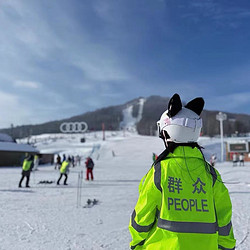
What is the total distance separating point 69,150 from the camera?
65.5m

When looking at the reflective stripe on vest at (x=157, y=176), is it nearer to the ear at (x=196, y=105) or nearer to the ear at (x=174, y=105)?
the ear at (x=174, y=105)

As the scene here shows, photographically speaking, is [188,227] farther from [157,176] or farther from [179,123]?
[179,123]

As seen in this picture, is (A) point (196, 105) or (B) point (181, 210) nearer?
(B) point (181, 210)

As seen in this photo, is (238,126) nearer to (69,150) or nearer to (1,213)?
(69,150)

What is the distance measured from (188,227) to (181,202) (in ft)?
0.56

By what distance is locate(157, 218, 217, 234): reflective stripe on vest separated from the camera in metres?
1.73

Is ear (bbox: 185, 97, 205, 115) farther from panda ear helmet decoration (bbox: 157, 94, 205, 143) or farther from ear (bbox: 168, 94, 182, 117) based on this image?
ear (bbox: 168, 94, 182, 117)

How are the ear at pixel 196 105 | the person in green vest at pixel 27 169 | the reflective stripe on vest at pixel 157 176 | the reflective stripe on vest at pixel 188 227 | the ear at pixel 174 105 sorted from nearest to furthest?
the reflective stripe on vest at pixel 188 227 < the reflective stripe on vest at pixel 157 176 < the ear at pixel 174 105 < the ear at pixel 196 105 < the person in green vest at pixel 27 169

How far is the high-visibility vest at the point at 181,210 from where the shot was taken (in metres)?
1.73

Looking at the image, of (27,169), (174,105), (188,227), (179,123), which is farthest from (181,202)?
(27,169)

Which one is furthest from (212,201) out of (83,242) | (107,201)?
(107,201)

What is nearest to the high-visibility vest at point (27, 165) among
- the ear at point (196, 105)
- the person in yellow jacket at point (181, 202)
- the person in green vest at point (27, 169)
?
the person in green vest at point (27, 169)

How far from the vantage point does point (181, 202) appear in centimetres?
182

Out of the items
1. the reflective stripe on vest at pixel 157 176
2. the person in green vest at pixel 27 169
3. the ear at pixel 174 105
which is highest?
the ear at pixel 174 105
